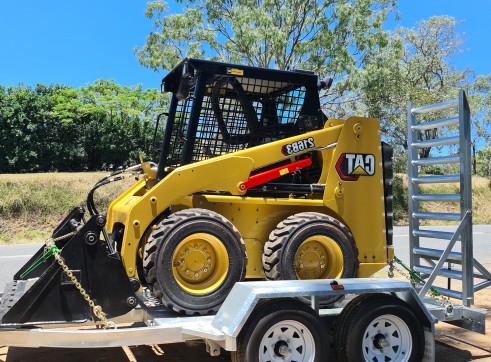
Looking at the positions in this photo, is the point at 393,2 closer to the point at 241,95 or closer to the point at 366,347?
the point at 241,95

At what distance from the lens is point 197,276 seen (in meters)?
4.56

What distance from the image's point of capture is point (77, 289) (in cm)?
404

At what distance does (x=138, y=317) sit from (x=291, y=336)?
4.48 ft

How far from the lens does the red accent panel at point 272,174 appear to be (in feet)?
16.2

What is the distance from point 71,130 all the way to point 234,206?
80.9 feet

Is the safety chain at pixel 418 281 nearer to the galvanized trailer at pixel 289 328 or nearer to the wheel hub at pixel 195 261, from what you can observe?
the galvanized trailer at pixel 289 328

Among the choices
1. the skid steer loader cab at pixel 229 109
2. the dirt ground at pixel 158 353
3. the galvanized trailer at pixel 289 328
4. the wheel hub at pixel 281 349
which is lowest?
the dirt ground at pixel 158 353

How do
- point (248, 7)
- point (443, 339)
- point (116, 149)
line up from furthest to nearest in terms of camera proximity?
point (116, 149) < point (248, 7) < point (443, 339)

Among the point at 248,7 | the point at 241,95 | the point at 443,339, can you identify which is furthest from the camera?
the point at 248,7

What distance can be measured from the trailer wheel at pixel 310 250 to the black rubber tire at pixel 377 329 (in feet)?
1.84

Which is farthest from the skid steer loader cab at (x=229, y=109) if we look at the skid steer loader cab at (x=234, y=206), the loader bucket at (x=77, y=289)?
the loader bucket at (x=77, y=289)

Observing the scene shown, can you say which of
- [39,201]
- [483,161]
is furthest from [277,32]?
[483,161]

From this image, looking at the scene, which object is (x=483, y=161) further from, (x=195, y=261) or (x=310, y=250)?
(x=195, y=261)

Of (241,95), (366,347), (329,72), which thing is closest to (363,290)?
(366,347)
